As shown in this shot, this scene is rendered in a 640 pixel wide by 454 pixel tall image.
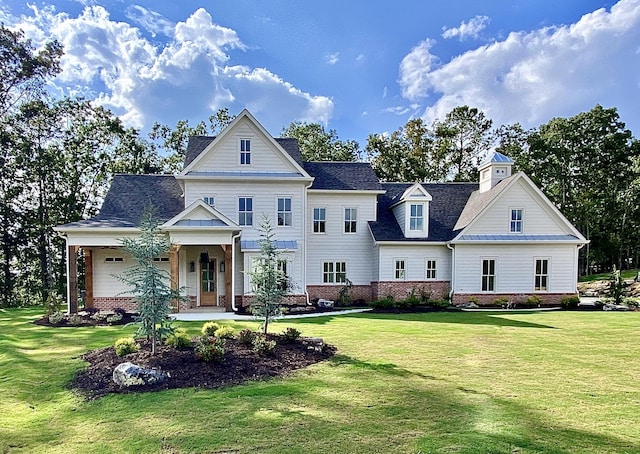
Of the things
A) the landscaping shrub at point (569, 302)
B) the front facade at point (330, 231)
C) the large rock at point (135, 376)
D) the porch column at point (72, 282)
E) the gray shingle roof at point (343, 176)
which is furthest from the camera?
the gray shingle roof at point (343, 176)

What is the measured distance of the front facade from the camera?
17.6 metres

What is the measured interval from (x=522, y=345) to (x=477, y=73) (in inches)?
556

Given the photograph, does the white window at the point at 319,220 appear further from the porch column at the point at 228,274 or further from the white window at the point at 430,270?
the white window at the point at 430,270

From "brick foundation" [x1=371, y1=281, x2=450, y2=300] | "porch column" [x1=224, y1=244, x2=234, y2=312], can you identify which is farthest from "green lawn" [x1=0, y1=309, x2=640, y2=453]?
"brick foundation" [x1=371, y1=281, x2=450, y2=300]

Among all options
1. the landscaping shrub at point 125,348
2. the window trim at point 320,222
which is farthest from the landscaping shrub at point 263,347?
the window trim at point 320,222

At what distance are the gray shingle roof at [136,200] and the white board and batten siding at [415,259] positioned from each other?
1087 centimetres

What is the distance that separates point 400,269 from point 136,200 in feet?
46.3

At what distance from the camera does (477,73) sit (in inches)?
736

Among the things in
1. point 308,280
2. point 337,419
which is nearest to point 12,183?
point 308,280

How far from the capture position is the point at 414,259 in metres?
20.1

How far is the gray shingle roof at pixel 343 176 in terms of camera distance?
20.8 m

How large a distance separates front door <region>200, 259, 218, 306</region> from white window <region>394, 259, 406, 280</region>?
30.6 feet

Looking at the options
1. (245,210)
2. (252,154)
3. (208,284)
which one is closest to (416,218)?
(245,210)

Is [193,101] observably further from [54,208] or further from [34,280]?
[34,280]
